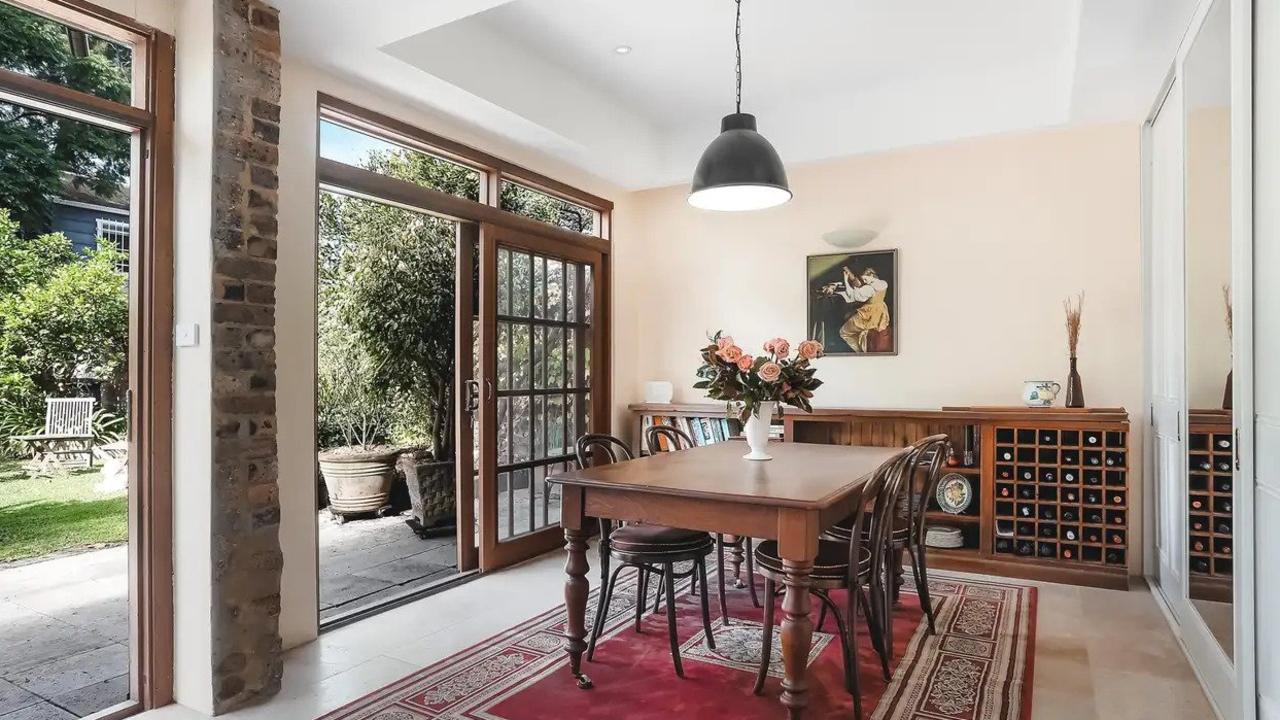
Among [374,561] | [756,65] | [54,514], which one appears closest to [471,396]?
[374,561]

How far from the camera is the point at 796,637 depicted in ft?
7.79

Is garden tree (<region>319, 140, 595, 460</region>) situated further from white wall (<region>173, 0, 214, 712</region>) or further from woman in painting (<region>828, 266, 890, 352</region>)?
white wall (<region>173, 0, 214, 712</region>)

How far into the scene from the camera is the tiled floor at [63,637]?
2781 millimetres

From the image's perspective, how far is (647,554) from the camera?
3.03 metres

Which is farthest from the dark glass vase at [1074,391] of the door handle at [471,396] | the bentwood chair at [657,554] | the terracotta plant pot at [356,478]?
the terracotta plant pot at [356,478]

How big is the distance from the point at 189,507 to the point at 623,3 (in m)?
2.85

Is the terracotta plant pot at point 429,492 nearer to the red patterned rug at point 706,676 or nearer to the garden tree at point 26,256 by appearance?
the red patterned rug at point 706,676

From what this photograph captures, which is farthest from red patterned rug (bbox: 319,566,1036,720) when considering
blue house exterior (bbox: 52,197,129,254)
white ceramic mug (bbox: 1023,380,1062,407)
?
blue house exterior (bbox: 52,197,129,254)

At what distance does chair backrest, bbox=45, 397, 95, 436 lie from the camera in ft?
14.2

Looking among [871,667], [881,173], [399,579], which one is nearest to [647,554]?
[871,667]

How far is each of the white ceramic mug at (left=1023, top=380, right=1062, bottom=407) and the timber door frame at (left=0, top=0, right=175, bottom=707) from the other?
4299mm

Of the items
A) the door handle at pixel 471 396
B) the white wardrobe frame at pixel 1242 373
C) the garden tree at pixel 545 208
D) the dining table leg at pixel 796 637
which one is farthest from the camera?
the garden tree at pixel 545 208

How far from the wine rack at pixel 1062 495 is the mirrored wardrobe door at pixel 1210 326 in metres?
1.04

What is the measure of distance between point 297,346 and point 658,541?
178cm
